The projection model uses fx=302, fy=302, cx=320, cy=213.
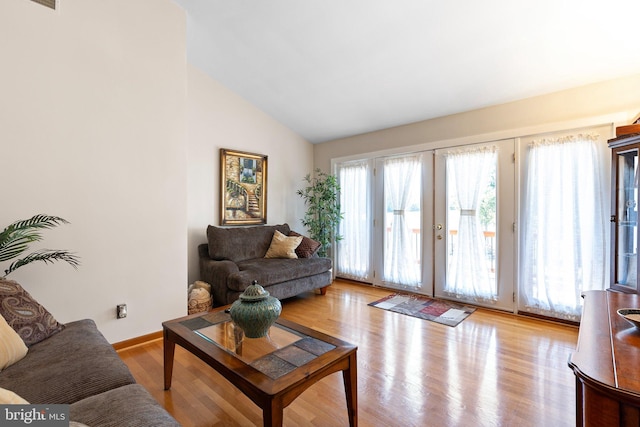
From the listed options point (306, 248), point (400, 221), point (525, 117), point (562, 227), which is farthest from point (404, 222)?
point (525, 117)

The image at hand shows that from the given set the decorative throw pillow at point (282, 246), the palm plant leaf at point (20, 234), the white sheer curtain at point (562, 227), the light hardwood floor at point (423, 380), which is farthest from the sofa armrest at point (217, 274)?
the white sheer curtain at point (562, 227)

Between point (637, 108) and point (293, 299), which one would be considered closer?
point (637, 108)

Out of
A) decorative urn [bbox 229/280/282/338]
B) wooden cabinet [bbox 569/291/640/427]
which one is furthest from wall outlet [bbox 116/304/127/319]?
wooden cabinet [bbox 569/291/640/427]

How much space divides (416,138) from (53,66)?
378cm

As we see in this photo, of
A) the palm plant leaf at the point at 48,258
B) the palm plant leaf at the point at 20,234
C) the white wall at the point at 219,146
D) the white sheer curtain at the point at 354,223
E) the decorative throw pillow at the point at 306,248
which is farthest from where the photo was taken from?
the white sheer curtain at the point at 354,223

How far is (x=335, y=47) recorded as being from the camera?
296cm

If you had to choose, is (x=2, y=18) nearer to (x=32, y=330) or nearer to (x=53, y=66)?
(x=53, y=66)

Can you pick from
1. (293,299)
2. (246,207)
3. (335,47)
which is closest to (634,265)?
(335,47)

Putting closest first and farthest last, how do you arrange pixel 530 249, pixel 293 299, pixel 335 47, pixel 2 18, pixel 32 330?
pixel 32 330, pixel 2 18, pixel 335 47, pixel 530 249, pixel 293 299

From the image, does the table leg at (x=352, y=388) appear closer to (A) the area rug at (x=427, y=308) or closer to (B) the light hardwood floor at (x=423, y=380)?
(B) the light hardwood floor at (x=423, y=380)

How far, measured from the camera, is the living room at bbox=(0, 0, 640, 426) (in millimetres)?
2174

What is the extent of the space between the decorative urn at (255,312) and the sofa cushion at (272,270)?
4.97 feet

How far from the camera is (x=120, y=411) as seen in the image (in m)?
1.07

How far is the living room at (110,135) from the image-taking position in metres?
2.17
